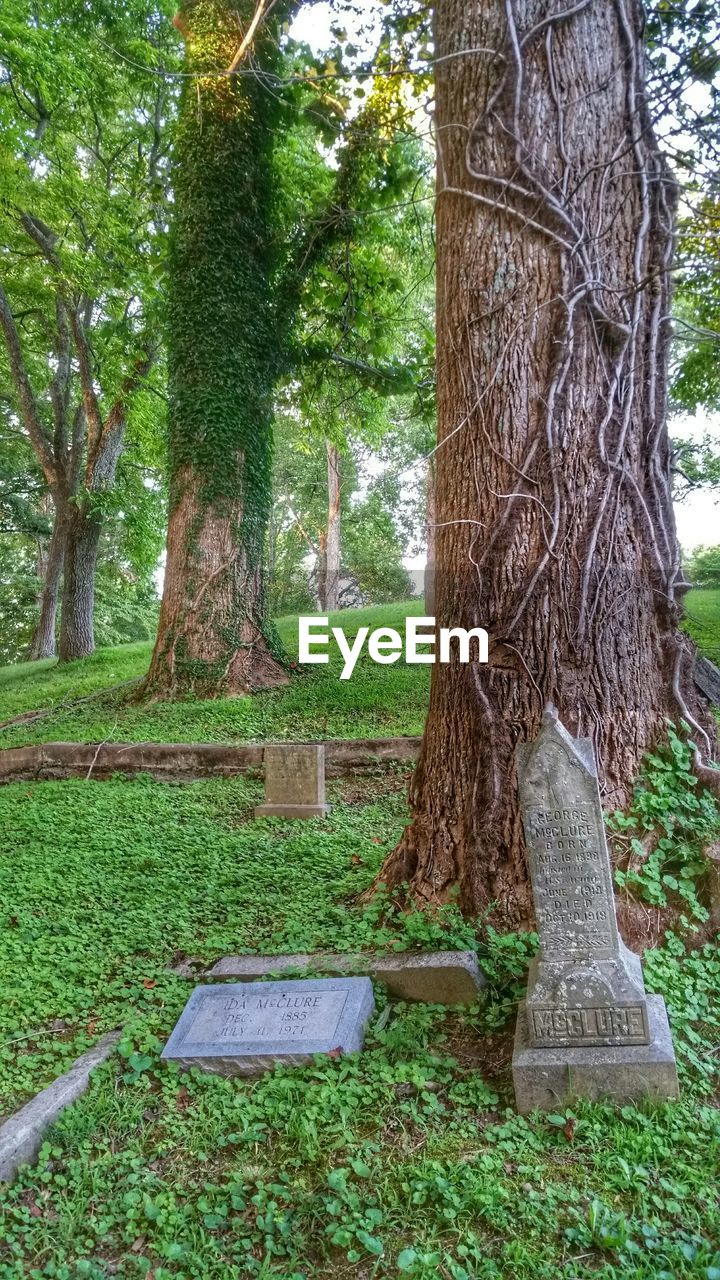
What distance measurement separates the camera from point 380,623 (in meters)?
16.2

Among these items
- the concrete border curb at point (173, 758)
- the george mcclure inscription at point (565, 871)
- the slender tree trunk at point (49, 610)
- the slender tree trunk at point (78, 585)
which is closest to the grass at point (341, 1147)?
the george mcclure inscription at point (565, 871)

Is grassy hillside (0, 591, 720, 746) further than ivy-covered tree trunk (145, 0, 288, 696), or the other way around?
ivy-covered tree trunk (145, 0, 288, 696)

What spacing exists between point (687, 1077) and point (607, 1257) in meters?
0.92

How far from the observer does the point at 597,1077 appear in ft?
9.92

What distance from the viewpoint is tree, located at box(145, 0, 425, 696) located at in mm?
10008

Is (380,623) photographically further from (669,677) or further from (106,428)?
(669,677)

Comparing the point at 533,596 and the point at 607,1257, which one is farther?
the point at 533,596

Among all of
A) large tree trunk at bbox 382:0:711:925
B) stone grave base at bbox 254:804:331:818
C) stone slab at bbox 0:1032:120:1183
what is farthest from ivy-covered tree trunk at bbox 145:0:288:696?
stone slab at bbox 0:1032:120:1183

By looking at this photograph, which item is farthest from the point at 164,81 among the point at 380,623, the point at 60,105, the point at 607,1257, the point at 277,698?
the point at 607,1257

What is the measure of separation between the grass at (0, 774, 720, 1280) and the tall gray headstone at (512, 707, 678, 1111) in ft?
0.49

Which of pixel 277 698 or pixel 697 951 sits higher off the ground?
pixel 277 698

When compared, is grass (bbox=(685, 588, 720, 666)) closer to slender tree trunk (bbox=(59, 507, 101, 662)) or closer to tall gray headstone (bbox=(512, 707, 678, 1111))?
tall gray headstone (bbox=(512, 707, 678, 1111))
